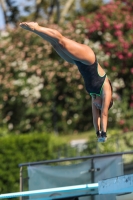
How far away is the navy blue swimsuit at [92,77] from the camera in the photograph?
20.9ft

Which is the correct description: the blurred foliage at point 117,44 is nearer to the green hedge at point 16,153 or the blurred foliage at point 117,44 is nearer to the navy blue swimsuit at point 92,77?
the green hedge at point 16,153

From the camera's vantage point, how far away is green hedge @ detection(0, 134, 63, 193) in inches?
549

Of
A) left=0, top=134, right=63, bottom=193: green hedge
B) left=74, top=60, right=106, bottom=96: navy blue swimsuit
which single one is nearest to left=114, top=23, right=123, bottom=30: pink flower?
left=0, top=134, right=63, bottom=193: green hedge

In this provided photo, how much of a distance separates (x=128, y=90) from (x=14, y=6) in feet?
25.5

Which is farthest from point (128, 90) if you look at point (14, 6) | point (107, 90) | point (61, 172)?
point (107, 90)

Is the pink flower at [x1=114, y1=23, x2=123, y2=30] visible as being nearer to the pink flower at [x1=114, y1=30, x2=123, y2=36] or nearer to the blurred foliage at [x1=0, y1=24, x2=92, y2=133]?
the pink flower at [x1=114, y1=30, x2=123, y2=36]

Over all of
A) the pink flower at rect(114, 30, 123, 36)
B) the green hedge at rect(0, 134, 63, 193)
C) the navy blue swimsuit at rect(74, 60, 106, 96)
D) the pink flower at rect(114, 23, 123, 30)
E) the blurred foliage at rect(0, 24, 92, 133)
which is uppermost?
the pink flower at rect(114, 23, 123, 30)

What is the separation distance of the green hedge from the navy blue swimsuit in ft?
25.3

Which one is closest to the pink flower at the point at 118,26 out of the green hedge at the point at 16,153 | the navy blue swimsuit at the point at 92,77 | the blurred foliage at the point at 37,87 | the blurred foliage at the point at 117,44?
the blurred foliage at the point at 117,44

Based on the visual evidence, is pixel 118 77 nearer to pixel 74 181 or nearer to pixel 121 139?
pixel 121 139

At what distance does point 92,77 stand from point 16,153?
8080 millimetres

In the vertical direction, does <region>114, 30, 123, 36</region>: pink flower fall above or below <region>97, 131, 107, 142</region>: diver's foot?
above

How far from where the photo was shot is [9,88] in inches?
746

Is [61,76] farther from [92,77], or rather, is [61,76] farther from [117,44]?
[92,77]
